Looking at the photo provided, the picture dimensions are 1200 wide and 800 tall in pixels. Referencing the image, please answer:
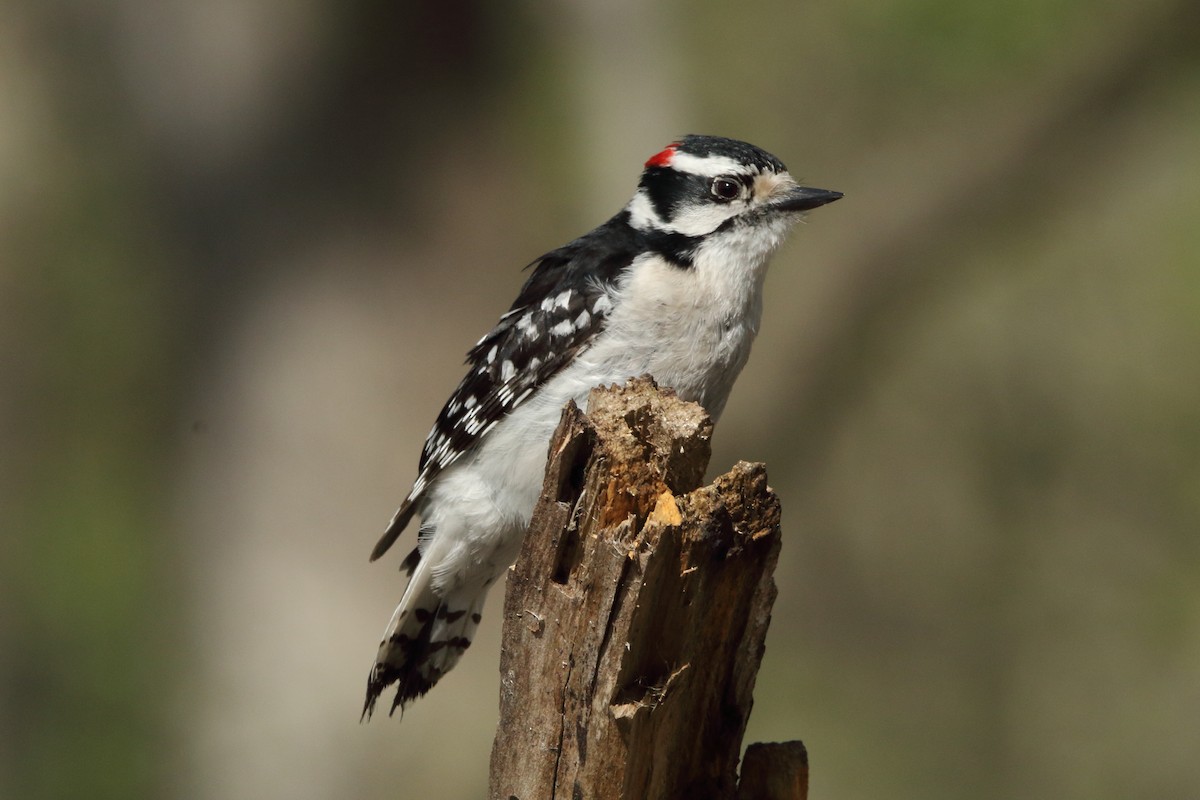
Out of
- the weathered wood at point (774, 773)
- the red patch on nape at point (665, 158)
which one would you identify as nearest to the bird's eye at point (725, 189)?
the red patch on nape at point (665, 158)

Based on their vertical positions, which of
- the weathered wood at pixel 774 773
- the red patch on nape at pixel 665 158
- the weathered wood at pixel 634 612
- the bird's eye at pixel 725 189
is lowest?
the weathered wood at pixel 774 773

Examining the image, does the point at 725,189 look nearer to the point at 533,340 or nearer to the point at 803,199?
the point at 803,199

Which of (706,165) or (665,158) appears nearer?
(706,165)

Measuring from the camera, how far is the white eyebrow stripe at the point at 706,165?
4318mm

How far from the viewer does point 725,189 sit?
14.2ft

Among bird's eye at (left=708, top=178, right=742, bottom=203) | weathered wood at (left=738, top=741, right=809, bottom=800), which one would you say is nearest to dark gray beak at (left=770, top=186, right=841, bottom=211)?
bird's eye at (left=708, top=178, right=742, bottom=203)

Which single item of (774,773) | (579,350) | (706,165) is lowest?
(774,773)

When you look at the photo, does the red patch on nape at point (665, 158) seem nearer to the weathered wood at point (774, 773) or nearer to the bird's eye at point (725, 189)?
the bird's eye at point (725, 189)

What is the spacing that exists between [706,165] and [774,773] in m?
2.18

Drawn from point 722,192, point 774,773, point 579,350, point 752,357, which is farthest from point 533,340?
point 752,357

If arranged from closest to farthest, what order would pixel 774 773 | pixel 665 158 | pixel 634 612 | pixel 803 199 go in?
pixel 634 612 → pixel 774 773 → pixel 803 199 → pixel 665 158

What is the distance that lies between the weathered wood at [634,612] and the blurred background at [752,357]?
4181mm

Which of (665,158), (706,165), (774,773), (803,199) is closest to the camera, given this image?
(774,773)

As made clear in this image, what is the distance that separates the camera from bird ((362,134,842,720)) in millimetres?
4070
